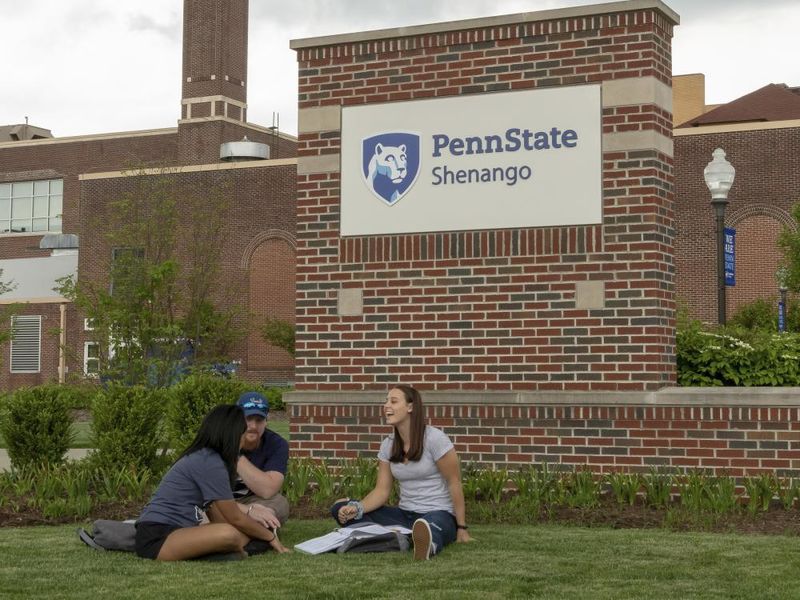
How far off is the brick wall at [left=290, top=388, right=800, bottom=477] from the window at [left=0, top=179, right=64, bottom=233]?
206ft

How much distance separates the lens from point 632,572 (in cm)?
823

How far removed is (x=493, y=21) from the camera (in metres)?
12.8

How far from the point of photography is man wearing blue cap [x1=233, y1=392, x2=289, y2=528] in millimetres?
9547

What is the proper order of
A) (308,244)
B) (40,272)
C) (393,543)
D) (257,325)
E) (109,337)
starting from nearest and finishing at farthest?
(393,543) < (308,244) < (109,337) < (257,325) < (40,272)

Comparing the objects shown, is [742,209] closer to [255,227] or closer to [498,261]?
[255,227]

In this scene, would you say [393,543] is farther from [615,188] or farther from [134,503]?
[615,188]

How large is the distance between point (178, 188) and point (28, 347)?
1294 cm

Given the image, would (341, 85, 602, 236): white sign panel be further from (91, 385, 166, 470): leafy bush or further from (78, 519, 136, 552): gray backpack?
(78, 519, 136, 552): gray backpack

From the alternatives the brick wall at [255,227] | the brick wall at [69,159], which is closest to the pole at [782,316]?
the brick wall at [255,227]

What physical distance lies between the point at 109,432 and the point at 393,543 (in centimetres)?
544

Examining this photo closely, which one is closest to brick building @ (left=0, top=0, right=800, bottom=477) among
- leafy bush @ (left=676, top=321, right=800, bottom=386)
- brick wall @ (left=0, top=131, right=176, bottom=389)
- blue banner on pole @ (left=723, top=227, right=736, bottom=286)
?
leafy bush @ (left=676, top=321, right=800, bottom=386)

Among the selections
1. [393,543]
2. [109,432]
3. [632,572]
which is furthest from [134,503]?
[632,572]

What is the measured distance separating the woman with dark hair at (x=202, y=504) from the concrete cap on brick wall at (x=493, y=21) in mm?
5671

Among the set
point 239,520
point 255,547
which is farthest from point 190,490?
point 255,547
